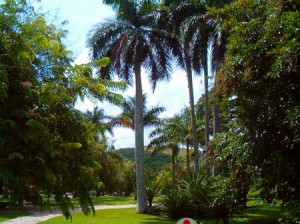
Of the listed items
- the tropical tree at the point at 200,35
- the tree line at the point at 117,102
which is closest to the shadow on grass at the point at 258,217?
the tropical tree at the point at 200,35

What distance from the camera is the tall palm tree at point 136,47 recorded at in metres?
24.6

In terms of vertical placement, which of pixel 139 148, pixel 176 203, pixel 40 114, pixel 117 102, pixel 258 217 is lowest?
pixel 258 217

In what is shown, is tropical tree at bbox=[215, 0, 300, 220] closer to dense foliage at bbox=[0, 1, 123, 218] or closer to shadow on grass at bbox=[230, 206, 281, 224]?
dense foliage at bbox=[0, 1, 123, 218]

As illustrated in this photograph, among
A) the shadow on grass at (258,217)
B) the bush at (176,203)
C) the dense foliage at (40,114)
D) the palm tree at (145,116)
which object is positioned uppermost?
the palm tree at (145,116)

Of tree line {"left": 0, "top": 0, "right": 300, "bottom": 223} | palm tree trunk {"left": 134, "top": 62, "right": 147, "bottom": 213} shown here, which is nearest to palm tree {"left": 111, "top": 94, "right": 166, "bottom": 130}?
palm tree trunk {"left": 134, "top": 62, "right": 147, "bottom": 213}

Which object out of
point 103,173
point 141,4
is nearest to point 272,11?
point 141,4

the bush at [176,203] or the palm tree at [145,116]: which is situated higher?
the palm tree at [145,116]

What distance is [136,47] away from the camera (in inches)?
964

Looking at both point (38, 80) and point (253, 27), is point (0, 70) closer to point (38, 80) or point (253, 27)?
point (38, 80)

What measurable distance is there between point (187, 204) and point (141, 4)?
11.3 meters

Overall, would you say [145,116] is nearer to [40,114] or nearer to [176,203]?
[176,203]

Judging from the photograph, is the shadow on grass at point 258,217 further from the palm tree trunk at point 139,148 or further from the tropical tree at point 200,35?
the palm tree trunk at point 139,148

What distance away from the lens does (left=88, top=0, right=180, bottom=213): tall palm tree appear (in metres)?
24.6

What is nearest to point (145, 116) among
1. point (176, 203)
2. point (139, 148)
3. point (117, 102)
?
point (139, 148)
